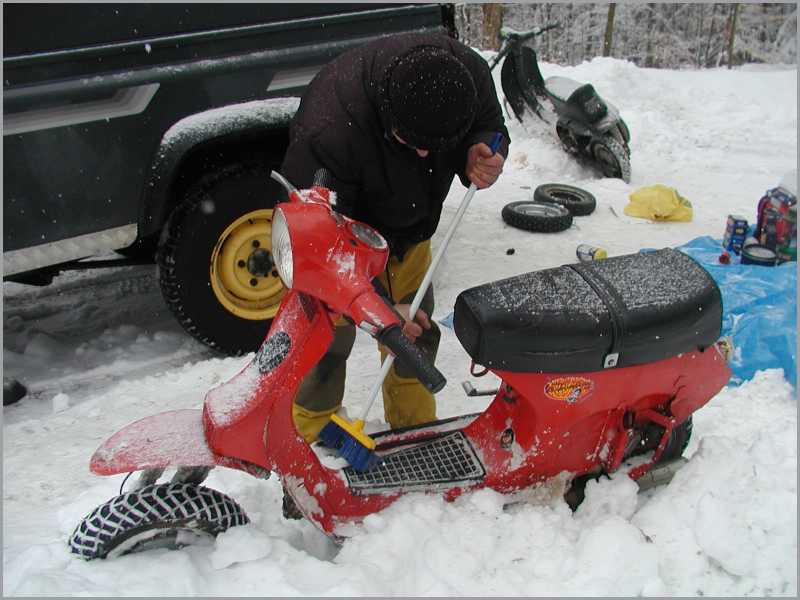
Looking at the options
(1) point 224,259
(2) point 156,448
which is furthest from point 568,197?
(2) point 156,448

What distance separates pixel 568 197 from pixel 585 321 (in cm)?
444

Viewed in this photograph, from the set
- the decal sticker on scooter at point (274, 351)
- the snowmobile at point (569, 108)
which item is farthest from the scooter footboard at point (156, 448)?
the snowmobile at point (569, 108)

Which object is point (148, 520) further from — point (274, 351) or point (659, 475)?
point (659, 475)

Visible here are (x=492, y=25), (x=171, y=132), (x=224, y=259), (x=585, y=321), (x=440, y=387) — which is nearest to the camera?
(x=440, y=387)

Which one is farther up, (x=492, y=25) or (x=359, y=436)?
(x=359, y=436)

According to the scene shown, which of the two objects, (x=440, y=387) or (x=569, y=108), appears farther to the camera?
(x=569, y=108)

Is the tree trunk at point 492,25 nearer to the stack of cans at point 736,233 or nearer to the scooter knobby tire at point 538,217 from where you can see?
the scooter knobby tire at point 538,217

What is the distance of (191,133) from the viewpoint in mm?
3268

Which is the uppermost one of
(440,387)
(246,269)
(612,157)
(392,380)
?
(440,387)

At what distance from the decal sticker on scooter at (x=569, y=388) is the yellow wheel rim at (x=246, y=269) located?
1.94 metres

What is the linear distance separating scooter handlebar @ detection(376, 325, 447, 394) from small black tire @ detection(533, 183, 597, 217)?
461 centimetres

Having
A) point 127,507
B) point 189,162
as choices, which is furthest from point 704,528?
point 189,162

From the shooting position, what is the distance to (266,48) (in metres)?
3.44

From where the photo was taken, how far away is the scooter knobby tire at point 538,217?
561cm
